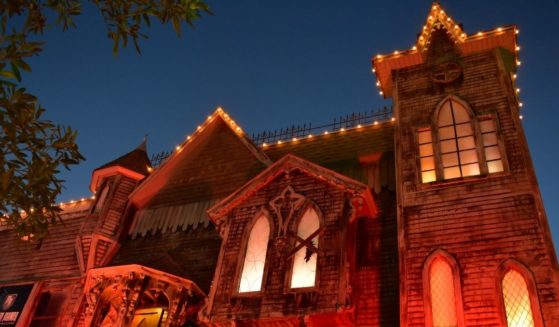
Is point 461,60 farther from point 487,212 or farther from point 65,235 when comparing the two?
point 65,235

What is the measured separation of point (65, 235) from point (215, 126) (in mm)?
7189

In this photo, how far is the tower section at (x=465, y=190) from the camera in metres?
11.3

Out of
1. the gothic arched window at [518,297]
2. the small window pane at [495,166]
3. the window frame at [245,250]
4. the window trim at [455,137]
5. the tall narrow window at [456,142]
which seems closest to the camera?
the gothic arched window at [518,297]

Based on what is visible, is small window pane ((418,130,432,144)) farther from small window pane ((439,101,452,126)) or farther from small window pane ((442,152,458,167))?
small window pane ((442,152,458,167))

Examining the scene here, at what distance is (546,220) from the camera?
39.8ft

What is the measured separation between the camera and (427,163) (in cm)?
1462

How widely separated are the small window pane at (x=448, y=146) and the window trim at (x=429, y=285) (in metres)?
3.54

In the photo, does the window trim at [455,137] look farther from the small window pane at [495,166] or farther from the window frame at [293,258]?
the window frame at [293,258]

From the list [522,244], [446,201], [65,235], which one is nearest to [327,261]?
[446,201]

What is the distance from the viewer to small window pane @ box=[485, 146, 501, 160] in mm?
13836

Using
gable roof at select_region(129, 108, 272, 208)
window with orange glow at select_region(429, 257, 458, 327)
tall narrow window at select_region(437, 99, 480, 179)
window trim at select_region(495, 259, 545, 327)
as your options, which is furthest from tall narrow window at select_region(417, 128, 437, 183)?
gable roof at select_region(129, 108, 272, 208)

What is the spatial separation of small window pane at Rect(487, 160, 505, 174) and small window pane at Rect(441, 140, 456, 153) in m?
1.21

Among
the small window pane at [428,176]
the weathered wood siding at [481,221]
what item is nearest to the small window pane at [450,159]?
the small window pane at [428,176]

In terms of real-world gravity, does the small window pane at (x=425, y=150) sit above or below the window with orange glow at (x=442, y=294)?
above
